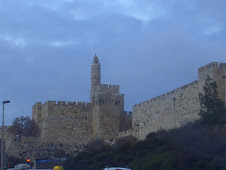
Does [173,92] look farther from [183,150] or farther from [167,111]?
[183,150]

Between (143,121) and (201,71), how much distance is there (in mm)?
8176

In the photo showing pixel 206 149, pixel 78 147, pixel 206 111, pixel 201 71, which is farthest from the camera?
pixel 78 147

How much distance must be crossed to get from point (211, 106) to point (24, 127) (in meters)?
21.4

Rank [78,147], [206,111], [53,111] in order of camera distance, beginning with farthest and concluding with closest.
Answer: [53,111], [78,147], [206,111]

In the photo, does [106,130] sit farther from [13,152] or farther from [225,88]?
[225,88]

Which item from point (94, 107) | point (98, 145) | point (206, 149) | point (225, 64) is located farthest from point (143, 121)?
point (206, 149)

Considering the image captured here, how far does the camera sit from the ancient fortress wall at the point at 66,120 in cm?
4228

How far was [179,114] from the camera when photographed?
3231cm

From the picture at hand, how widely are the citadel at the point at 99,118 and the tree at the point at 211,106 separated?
1.03 metres

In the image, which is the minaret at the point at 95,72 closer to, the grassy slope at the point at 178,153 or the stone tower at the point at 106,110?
the stone tower at the point at 106,110

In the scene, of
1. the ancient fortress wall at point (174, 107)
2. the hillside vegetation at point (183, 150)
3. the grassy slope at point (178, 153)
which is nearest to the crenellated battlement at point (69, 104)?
the ancient fortress wall at point (174, 107)

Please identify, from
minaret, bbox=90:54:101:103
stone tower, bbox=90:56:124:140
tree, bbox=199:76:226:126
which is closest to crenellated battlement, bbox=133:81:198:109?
tree, bbox=199:76:226:126

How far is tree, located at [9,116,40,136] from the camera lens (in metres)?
44.6

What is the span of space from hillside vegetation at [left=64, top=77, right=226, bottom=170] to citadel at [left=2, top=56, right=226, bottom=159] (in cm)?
213
